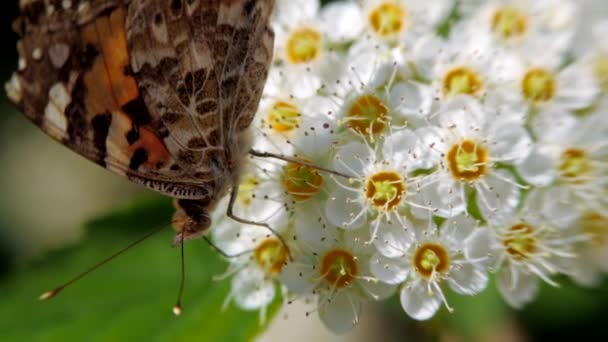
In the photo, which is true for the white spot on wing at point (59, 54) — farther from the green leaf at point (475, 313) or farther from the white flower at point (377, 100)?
the green leaf at point (475, 313)

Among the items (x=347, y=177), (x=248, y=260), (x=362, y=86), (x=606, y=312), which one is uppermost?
(x=362, y=86)

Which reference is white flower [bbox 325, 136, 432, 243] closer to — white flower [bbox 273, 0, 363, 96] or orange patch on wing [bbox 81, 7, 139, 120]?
white flower [bbox 273, 0, 363, 96]

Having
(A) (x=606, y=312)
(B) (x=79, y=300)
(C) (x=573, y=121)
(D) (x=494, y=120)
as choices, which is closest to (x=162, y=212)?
(B) (x=79, y=300)

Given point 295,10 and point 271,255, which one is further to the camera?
point 295,10

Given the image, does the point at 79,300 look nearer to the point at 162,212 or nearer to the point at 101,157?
the point at 162,212

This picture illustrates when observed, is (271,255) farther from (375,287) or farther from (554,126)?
(554,126)

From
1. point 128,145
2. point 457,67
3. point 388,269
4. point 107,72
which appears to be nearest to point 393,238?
point 388,269
